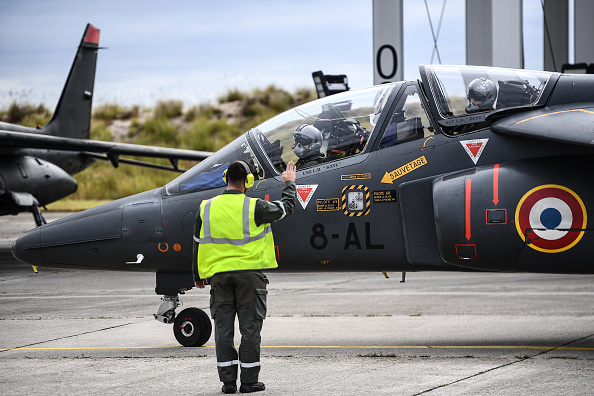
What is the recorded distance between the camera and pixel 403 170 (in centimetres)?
714

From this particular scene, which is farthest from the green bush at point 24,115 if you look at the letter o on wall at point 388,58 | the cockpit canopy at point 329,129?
the cockpit canopy at point 329,129

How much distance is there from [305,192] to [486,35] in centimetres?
1413

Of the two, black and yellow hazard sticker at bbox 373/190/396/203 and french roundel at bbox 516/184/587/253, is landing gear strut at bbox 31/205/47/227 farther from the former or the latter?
french roundel at bbox 516/184/587/253

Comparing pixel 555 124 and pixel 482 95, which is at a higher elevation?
pixel 482 95

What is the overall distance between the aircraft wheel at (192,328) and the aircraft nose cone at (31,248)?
5.06 feet

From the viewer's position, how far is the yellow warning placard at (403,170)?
711 cm

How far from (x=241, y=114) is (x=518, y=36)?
37.8 m

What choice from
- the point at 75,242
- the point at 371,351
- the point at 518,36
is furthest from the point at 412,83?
the point at 518,36

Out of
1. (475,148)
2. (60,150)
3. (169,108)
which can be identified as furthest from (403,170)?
(169,108)

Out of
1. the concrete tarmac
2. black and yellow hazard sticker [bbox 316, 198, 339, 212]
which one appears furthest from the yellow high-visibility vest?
black and yellow hazard sticker [bbox 316, 198, 339, 212]

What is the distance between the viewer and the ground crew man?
226 inches

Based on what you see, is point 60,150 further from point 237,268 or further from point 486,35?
point 237,268

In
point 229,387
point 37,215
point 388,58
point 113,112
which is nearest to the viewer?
point 229,387

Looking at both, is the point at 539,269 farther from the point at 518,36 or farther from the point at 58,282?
the point at 518,36
